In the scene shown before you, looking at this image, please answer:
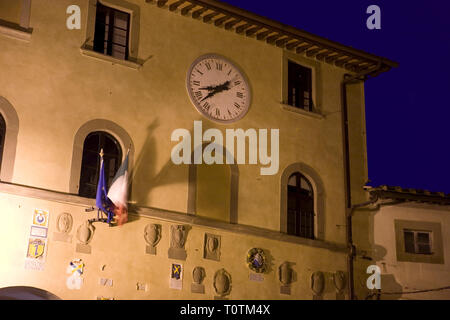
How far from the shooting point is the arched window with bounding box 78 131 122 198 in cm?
1469

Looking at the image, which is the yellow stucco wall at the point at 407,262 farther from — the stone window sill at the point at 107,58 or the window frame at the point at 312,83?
the stone window sill at the point at 107,58

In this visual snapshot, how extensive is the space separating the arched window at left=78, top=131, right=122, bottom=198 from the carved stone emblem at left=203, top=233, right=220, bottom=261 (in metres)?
2.21

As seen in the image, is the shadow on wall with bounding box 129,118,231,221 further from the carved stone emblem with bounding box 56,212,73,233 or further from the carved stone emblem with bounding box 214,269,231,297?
the carved stone emblem with bounding box 56,212,73,233

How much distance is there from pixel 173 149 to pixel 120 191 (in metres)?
1.92

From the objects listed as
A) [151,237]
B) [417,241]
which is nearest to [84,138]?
[151,237]

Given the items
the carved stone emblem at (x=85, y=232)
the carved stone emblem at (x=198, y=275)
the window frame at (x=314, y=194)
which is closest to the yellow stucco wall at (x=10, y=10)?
the carved stone emblem at (x=85, y=232)

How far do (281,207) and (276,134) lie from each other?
1618 millimetres

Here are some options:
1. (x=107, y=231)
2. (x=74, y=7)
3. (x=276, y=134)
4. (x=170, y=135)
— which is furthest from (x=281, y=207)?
(x=74, y=7)

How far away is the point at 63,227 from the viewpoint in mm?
13961

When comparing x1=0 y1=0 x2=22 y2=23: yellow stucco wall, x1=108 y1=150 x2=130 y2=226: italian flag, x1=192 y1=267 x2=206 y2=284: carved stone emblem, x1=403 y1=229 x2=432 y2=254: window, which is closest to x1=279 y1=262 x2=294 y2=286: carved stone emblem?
x1=192 y1=267 x2=206 y2=284: carved stone emblem

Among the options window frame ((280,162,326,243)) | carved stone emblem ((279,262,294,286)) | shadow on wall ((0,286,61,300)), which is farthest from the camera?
window frame ((280,162,326,243))

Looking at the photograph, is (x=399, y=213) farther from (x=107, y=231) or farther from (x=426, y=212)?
(x=107, y=231)

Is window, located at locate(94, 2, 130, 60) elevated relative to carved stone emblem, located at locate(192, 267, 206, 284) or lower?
elevated

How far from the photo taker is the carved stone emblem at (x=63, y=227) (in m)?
13.9
